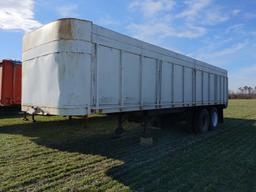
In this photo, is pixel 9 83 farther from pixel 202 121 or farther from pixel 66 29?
pixel 202 121

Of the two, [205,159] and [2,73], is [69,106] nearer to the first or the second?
[205,159]

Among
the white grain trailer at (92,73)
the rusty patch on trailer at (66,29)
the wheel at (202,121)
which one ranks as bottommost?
the wheel at (202,121)

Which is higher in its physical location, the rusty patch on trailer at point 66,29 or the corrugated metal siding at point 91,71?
the rusty patch on trailer at point 66,29

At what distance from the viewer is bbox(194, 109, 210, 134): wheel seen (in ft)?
36.3

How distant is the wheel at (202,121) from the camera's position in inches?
436

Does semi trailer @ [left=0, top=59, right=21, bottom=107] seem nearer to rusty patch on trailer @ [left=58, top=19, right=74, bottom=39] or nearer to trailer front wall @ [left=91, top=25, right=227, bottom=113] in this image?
trailer front wall @ [left=91, top=25, right=227, bottom=113]

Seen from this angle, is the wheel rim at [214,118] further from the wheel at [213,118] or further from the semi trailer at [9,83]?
the semi trailer at [9,83]

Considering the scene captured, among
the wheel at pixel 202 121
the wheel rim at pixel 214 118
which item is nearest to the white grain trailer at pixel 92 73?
the wheel at pixel 202 121

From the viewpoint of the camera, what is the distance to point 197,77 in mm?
11000

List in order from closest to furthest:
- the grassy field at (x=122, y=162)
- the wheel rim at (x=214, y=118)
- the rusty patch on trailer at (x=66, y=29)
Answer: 1. the grassy field at (x=122, y=162)
2. the rusty patch on trailer at (x=66, y=29)
3. the wheel rim at (x=214, y=118)

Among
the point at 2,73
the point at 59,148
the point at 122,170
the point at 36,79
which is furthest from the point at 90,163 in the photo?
the point at 2,73

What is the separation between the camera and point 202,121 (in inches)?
453

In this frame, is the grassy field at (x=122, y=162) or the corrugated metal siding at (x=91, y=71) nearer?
the grassy field at (x=122, y=162)

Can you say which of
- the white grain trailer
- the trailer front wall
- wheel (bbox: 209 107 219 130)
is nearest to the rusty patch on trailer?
the white grain trailer
